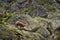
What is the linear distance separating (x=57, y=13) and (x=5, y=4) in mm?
8357

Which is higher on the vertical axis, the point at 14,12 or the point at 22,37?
the point at 22,37

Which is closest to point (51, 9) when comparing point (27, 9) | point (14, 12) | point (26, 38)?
point (27, 9)

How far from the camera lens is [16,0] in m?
31.1

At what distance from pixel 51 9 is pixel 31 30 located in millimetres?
8527

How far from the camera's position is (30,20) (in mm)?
23750

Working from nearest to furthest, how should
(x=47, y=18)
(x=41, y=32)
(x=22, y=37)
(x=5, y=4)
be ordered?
(x=22, y=37), (x=41, y=32), (x=47, y=18), (x=5, y=4)

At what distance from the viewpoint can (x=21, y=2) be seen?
30328 millimetres

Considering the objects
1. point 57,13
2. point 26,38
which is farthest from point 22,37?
point 57,13

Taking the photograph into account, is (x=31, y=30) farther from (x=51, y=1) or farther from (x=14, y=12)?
(x=51, y=1)

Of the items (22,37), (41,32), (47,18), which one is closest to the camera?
(22,37)

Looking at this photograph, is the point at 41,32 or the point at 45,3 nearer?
the point at 41,32

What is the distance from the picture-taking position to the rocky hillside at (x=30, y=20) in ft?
64.4

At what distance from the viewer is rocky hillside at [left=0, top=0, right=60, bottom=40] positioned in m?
19.6

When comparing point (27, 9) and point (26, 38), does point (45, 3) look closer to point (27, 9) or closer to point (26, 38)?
point (27, 9)
